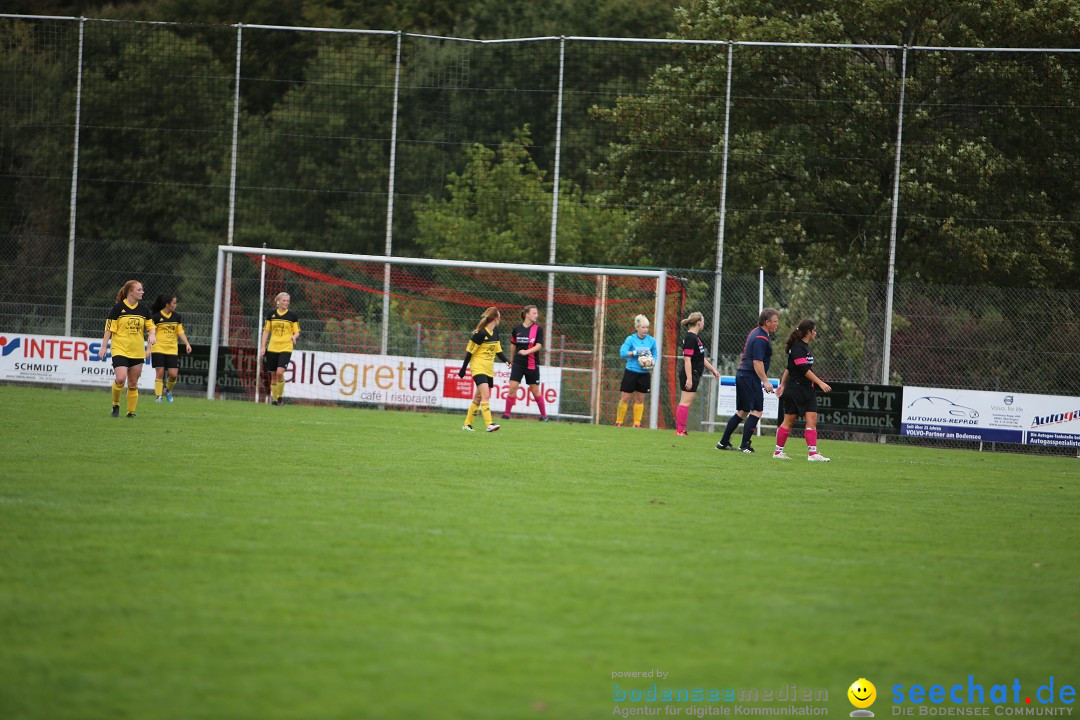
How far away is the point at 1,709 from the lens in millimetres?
4289

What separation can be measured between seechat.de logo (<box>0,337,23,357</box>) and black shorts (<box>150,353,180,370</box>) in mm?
5619

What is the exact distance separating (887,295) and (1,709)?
816 inches

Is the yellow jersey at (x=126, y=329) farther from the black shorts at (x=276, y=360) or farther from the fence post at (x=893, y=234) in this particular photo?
the fence post at (x=893, y=234)

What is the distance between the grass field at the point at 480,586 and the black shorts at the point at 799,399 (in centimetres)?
255

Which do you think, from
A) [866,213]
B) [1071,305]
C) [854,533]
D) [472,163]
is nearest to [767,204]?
[866,213]

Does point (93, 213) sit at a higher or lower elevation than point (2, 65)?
lower

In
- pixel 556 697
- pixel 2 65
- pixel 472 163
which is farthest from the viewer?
pixel 472 163

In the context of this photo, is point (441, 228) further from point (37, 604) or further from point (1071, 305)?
point (37, 604)

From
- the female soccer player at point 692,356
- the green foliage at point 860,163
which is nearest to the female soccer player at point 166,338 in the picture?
the female soccer player at point 692,356

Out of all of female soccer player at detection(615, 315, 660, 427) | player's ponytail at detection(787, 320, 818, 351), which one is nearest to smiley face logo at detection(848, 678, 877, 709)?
player's ponytail at detection(787, 320, 818, 351)

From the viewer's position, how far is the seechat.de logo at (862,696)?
4680 mm

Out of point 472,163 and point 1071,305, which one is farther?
point 472,163

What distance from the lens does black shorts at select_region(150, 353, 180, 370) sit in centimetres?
2086

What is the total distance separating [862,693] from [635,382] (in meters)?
16.1
